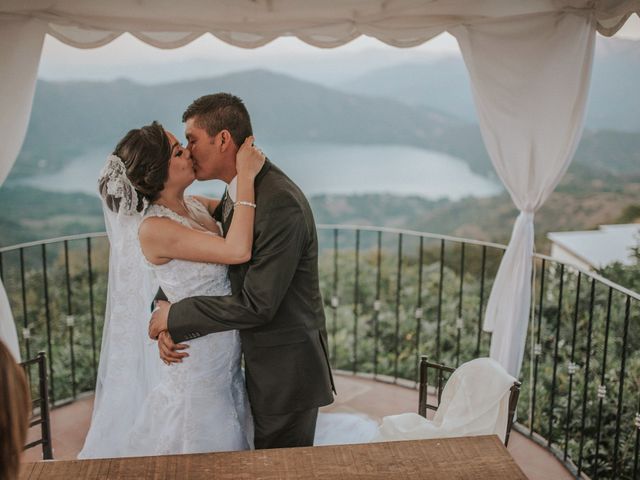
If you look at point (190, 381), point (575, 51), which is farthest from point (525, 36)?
point (190, 381)

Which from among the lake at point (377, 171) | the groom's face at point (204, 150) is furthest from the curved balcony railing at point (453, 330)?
the lake at point (377, 171)

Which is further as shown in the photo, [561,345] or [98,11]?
[561,345]

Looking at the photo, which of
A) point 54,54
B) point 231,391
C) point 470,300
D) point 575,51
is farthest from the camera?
point 54,54

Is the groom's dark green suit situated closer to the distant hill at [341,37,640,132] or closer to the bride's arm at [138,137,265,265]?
the bride's arm at [138,137,265,265]

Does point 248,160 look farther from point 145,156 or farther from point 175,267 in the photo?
point 175,267

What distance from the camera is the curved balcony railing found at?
3.49 meters

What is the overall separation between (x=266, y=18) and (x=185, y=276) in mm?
1710

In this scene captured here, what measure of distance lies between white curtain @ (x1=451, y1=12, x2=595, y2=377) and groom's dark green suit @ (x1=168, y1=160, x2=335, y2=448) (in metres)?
1.43

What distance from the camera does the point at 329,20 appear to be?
11.4 ft

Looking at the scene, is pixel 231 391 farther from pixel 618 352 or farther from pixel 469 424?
pixel 618 352

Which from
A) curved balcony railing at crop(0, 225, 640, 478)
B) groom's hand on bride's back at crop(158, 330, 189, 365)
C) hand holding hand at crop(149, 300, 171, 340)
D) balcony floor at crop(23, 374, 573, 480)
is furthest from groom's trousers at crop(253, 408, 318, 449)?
curved balcony railing at crop(0, 225, 640, 478)

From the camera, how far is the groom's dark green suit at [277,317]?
2.22m

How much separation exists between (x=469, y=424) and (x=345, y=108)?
1157 centimetres

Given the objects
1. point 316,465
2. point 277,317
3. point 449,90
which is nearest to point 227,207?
point 277,317
